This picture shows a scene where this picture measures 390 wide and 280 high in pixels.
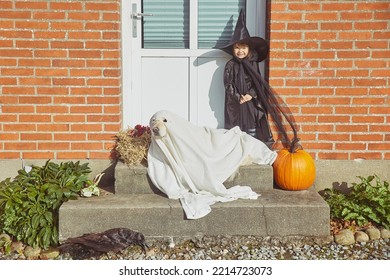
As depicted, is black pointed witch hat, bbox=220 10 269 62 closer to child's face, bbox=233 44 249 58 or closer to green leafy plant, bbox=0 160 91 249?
child's face, bbox=233 44 249 58

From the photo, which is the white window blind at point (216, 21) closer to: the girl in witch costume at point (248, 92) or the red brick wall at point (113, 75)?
the girl in witch costume at point (248, 92)

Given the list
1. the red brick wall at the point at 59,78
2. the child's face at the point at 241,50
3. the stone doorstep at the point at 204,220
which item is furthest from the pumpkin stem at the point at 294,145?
the red brick wall at the point at 59,78

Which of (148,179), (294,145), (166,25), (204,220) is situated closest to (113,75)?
(166,25)

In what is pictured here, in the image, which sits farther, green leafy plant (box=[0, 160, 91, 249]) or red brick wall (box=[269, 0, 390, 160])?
red brick wall (box=[269, 0, 390, 160])

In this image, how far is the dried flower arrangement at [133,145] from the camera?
16.8 ft

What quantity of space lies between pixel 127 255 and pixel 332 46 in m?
2.75

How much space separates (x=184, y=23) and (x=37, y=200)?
232cm

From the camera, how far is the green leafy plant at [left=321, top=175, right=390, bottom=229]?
4859mm

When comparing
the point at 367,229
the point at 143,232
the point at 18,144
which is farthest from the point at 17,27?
the point at 367,229

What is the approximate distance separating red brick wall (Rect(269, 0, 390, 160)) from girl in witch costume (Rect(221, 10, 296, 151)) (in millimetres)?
151

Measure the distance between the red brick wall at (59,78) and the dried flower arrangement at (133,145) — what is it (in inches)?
4.8

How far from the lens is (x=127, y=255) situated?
14.5 feet

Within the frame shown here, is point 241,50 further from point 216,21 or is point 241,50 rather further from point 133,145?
point 133,145

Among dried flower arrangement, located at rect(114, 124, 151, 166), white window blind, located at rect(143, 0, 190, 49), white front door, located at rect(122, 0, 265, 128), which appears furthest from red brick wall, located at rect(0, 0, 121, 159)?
white window blind, located at rect(143, 0, 190, 49)
